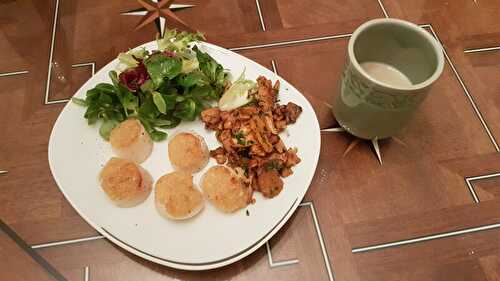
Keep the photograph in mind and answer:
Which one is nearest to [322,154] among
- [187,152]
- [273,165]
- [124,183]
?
[273,165]

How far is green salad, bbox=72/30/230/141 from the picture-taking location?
755 mm

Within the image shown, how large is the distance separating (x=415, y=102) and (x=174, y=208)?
0.42 metres

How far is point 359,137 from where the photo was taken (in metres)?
0.81

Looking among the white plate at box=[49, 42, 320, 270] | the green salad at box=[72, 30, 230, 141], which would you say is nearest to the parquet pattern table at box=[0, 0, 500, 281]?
the white plate at box=[49, 42, 320, 270]

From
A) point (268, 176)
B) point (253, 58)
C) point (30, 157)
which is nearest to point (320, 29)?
point (253, 58)

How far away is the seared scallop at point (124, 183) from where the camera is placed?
674mm

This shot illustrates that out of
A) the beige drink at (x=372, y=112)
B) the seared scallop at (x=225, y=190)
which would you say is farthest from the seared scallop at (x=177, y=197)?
the beige drink at (x=372, y=112)

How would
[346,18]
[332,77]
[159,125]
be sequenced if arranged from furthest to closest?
[346,18] < [332,77] < [159,125]

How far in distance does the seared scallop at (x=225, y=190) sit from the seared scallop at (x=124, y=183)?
103mm

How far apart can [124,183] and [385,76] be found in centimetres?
50

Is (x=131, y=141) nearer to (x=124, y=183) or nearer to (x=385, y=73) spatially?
(x=124, y=183)

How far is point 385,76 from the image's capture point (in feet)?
2.54

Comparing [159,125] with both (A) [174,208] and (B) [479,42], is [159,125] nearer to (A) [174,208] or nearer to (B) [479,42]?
(A) [174,208]

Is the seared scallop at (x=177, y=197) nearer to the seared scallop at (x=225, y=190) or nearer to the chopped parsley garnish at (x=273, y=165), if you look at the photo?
the seared scallop at (x=225, y=190)
